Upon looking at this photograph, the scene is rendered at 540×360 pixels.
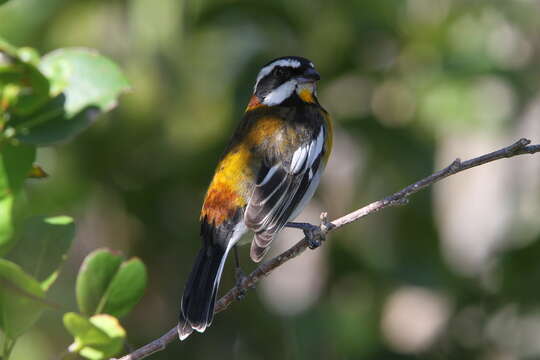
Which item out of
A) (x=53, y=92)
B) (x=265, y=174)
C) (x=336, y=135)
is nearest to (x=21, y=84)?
(x=53, y=92)

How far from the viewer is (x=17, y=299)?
172 centimetres

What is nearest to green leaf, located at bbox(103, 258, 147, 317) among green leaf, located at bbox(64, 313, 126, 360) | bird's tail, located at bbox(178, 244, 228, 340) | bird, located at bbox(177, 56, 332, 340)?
green leaf, located at bbox(64, 313, 126, 360)

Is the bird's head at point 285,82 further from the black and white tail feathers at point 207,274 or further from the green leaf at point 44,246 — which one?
the green leaf at point 44,246

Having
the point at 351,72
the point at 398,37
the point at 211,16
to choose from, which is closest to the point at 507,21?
the point at 398,37

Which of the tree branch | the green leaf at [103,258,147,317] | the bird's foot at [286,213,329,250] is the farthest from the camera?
the bird's foot at [286,213,329,250]

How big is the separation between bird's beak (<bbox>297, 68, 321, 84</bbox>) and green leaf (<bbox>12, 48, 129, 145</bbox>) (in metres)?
2.10

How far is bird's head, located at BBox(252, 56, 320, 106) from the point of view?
4105mm

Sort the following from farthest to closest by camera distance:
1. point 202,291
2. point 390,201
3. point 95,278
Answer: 1. point 202,291
2. point 390,201
3. point 95,278

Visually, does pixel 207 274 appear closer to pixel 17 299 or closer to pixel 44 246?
pixel 44 246

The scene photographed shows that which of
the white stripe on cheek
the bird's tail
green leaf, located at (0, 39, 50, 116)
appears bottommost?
the bird's tail

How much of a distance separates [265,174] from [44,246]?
1976mm

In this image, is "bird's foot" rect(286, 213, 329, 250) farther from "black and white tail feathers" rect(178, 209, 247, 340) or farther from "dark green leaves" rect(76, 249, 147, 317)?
"dark green leaves" rect(76, 249, 147, 317)

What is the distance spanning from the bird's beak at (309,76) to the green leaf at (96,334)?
2.49m

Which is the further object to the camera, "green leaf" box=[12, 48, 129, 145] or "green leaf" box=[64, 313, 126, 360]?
"green leaf" box=[12, 48, 129, 145]
